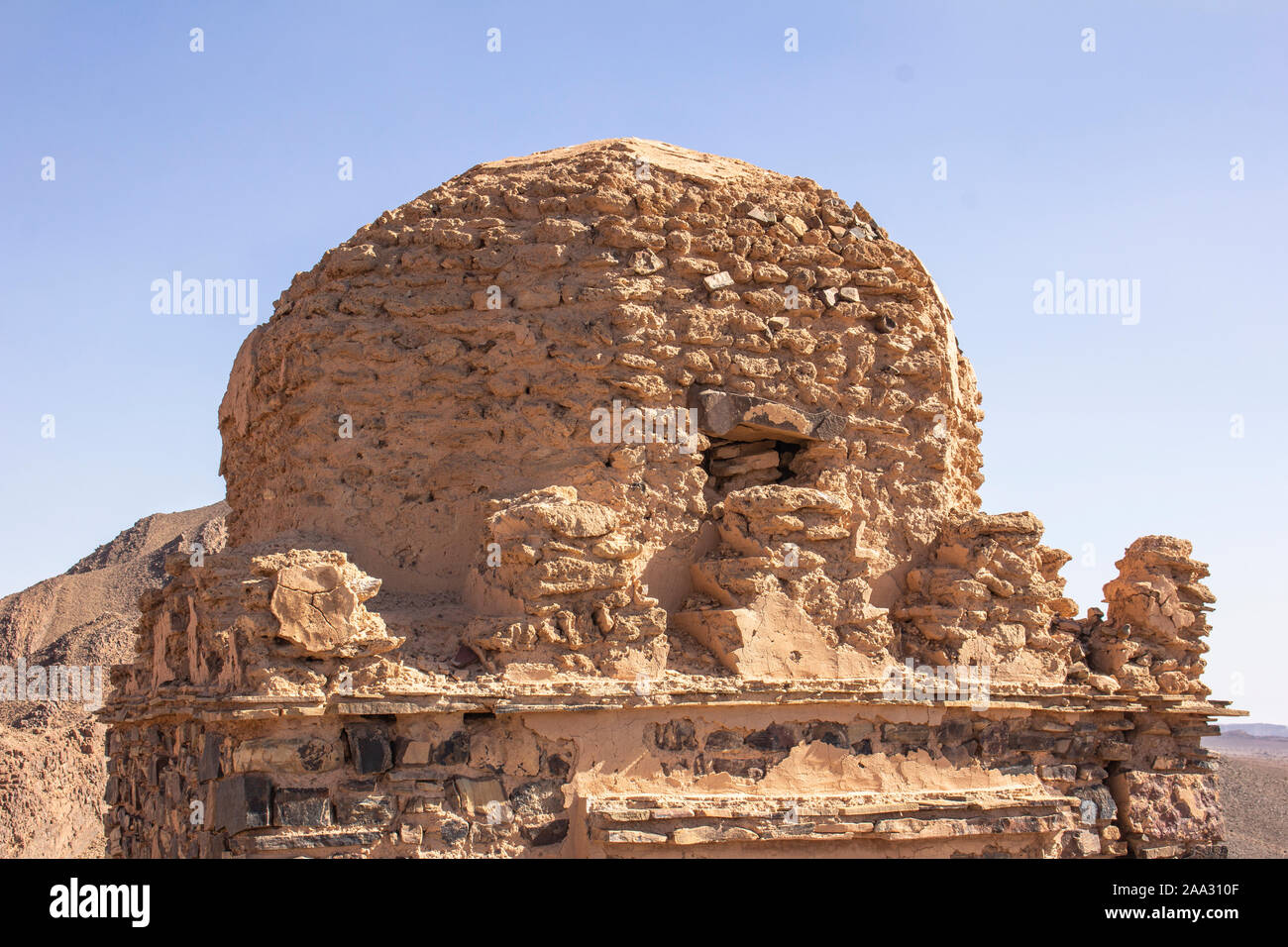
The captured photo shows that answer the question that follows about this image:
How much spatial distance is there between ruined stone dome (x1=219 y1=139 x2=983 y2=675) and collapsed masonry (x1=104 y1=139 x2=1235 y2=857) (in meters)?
0.02

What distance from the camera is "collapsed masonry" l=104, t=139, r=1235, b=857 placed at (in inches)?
211

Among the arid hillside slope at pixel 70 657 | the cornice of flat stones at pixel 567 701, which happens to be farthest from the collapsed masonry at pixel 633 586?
the arid hillside slope at pixel 70 657

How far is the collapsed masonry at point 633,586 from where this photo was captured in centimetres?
536

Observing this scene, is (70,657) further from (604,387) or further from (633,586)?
(633,586)

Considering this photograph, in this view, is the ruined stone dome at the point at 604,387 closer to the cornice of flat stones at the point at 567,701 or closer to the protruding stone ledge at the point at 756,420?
the protruding stone ledge at the point at 756,420

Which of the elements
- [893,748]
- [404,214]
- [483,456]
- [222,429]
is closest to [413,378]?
[483,456]

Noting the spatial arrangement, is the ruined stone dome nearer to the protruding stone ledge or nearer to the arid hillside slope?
the protruding stone ledge

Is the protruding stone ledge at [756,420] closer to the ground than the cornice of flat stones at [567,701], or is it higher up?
higher up

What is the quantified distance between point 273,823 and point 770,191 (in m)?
4.31

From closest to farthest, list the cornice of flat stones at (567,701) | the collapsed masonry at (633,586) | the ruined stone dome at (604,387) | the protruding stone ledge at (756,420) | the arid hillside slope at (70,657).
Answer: the cornice of flat stones at (567,701) → the collapsed masonry at (633,586) → the ruined stone dome at (604,387) → the protruding stone ledge at (756,420) → the arid hillside slope at (70,657)

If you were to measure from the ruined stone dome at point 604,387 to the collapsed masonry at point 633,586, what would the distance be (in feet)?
0.06
